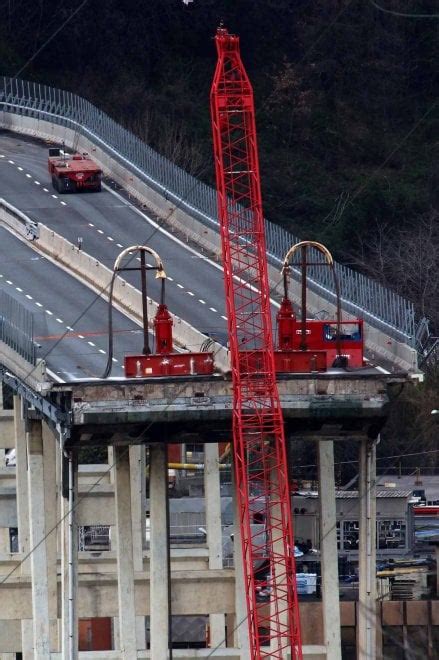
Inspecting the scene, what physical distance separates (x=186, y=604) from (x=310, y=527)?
24341mm

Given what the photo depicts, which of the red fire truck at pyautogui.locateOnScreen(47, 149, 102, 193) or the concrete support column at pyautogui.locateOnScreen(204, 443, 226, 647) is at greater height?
the red fire truck at pyautogui.locateOnScreen(47, 149, 102, 193)

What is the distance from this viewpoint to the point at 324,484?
430 ft

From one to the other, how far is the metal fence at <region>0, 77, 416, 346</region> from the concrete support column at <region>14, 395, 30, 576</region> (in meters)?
13.7

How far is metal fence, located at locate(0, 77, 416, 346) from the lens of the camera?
137500mm

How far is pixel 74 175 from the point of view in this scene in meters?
164

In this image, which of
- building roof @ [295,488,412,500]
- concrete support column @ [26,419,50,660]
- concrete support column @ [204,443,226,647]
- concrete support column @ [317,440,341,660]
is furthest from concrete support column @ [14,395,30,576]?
building roof @ [295,488,412,500]

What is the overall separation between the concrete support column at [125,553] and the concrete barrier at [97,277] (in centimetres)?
593

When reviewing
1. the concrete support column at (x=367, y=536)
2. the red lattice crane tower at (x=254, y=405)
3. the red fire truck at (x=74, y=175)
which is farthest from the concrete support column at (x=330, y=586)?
the red fire truck at (x=74, y=175)

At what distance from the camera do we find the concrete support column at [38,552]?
132 m

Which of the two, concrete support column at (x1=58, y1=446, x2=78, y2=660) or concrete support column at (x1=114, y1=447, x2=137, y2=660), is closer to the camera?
concrete support column at (x1=58, y1=446, x2=78, y2=660)

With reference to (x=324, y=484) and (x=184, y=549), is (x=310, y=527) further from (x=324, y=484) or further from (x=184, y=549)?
(x=324, y=484)

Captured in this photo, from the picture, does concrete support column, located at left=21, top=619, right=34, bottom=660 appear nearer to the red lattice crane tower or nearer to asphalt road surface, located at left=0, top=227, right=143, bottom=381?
→ the red lattice crane tower

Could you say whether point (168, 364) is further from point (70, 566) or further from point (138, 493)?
point (138, 493)

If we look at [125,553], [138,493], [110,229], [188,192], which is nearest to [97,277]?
[110,229]
